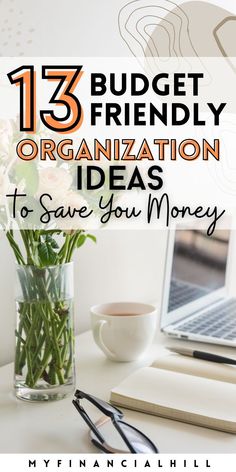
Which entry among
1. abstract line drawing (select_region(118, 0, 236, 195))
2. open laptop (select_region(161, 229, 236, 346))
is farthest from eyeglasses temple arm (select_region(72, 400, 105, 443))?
abstract line drawing (select_region(118, 0, 236, 195))

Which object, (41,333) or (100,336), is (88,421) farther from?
(100,336)

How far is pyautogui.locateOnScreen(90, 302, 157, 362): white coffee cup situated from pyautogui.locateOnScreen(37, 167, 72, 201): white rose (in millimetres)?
270

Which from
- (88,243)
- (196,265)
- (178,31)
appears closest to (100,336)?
(88,243)

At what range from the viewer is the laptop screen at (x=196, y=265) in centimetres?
116

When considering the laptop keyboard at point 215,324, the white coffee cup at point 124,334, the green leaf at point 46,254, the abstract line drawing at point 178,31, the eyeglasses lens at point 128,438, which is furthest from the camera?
the abstract line drawing at point 178,31

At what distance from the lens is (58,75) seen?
1.02 metres

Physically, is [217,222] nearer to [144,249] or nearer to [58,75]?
[144,249]

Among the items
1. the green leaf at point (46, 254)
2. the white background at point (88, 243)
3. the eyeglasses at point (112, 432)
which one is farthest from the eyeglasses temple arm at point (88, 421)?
the white background at point (88, 243)

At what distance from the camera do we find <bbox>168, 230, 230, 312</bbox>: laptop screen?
3.80 feet

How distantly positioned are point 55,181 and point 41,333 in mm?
206

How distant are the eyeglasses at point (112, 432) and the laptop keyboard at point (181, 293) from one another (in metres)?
0.46

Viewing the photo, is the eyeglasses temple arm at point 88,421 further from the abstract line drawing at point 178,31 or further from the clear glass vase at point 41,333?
the abstract line drawing at point 178,31

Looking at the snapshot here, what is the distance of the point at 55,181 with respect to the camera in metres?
0.71

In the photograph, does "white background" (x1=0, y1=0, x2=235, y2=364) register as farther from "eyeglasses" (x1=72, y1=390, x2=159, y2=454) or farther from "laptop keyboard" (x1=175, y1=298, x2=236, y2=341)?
"eyeglasses" (x1=72, y1=390, x2=159, y2=454)
